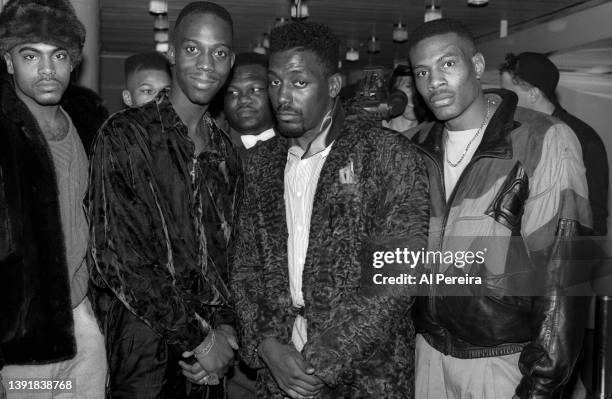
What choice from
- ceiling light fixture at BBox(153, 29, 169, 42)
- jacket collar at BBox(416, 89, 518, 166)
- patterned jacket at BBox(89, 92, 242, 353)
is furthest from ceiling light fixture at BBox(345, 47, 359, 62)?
patterned jacket at BBox(89, 92, 242, 353)

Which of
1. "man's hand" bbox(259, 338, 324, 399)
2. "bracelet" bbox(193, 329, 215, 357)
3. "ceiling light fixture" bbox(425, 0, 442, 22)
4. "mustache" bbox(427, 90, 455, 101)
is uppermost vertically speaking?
"ceiling light fixture" bbox(425, 0, 442, 22)

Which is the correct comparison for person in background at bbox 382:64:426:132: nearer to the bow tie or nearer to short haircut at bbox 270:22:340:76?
short haircut at bbox 270:22:340:76

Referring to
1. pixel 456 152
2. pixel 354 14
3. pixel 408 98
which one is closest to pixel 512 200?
pixel 456 152

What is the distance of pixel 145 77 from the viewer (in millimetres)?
4840

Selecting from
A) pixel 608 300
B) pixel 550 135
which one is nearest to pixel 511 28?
pixel 550 135

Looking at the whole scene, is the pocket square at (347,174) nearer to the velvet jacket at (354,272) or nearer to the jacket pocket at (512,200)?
the velvet jacket at (354,272)

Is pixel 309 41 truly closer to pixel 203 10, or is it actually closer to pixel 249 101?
pixel 203 10

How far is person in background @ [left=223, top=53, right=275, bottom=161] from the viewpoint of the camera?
427 cm

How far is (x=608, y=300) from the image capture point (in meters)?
1.77

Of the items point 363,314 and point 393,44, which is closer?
point 363,314

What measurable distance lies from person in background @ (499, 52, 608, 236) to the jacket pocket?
241 centimetres

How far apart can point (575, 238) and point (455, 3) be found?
10.4 meters

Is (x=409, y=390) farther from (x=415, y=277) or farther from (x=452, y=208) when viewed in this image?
(x=452, y=208)
